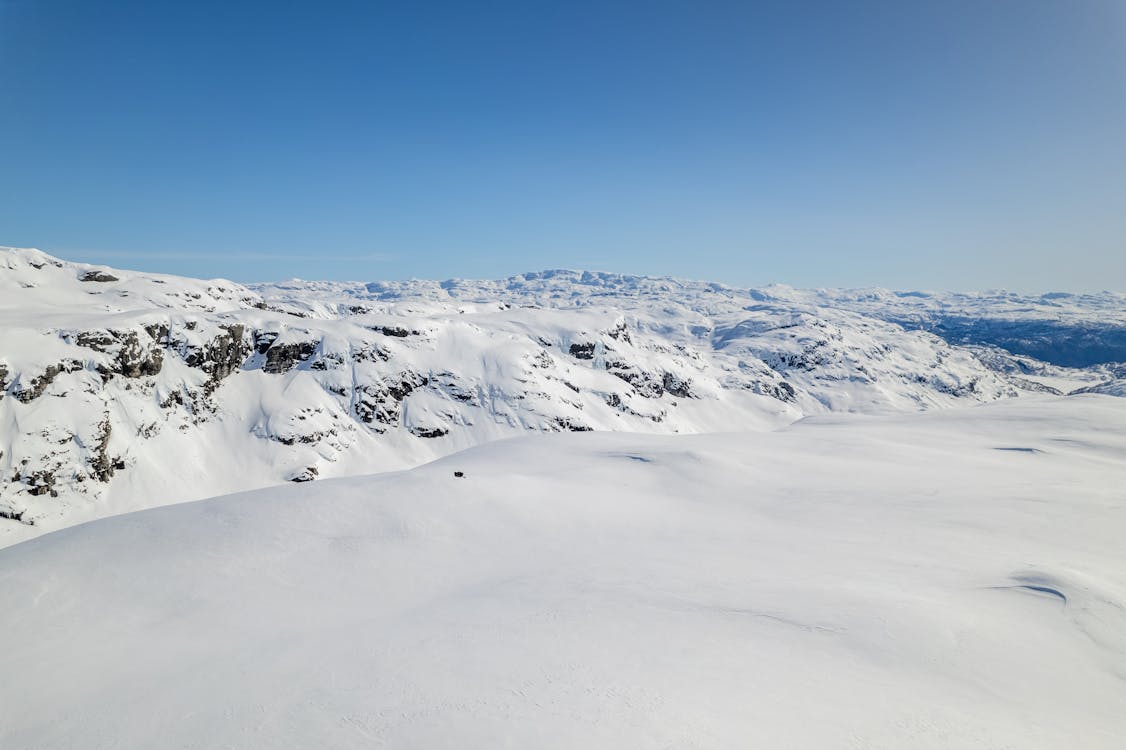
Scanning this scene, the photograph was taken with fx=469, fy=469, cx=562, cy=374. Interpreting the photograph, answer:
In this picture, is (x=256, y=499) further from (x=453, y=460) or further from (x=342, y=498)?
(x=453, y=460)

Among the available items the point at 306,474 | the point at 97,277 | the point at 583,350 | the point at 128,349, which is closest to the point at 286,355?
the point at 128,349

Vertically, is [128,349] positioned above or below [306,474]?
above

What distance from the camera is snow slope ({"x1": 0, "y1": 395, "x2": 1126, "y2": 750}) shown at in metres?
7.36

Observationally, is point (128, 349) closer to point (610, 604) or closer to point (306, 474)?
point (306, 474)

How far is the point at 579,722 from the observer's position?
7.04 meters

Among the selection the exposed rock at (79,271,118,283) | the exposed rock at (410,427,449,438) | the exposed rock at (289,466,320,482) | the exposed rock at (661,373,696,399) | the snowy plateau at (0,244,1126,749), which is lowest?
the exposed rock at (289,466,320,482)

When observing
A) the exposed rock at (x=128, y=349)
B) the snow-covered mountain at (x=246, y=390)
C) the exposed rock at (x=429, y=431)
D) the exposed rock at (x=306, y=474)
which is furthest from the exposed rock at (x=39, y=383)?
the exposed rock at (x=429, y=431)

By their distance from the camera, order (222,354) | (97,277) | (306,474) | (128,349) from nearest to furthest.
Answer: (128,349)
(306,474)
(222,354)
(97,277)

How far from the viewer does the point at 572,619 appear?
404 inches

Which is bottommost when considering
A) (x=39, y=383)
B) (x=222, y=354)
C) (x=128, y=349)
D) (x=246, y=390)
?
(x=246, y=390)

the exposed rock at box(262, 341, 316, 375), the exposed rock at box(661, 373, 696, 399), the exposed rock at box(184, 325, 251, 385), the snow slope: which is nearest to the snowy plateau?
the snow slope

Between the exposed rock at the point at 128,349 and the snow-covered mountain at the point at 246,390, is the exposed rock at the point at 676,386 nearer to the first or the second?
the snow-covered mountain at the point at 246,390

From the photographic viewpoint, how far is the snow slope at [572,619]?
7.36m

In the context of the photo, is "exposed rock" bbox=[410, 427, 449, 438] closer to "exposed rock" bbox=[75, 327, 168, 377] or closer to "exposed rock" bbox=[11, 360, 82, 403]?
"exposed rock" bbox=[75, 327, 168, 377]
